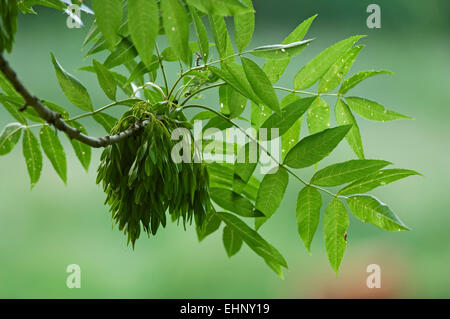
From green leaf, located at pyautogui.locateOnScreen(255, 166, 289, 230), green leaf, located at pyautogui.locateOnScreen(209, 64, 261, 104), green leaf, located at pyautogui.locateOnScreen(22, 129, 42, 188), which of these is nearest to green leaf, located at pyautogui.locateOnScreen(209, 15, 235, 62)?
green leaf, located at pyautogui.locateOnScreen(209, 64, 261, 104)

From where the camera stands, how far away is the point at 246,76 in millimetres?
362

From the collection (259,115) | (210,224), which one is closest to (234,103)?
(259,115)

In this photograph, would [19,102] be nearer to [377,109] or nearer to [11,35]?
[11,35]

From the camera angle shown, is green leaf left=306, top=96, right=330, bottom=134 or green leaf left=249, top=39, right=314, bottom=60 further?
green leaf left=306, top=96, right=330, bottom=134

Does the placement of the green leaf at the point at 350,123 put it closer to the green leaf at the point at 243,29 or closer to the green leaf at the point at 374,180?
the green leaf at the point at 374,180

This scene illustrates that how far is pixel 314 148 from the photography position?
417 mm

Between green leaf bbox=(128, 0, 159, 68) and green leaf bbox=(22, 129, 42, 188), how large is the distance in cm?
23

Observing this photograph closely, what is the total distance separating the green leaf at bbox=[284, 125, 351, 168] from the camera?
15.9 inches

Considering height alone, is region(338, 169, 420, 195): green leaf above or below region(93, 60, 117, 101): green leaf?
below

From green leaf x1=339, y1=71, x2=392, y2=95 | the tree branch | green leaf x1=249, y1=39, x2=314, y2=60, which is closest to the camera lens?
the tree branch

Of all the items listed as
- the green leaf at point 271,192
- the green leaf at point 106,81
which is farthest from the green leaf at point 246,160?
the green leaf at point 106,81

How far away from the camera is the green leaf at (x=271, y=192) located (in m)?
0.42

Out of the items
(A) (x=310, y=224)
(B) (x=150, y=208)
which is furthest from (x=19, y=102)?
(A) (x=310, y=224)

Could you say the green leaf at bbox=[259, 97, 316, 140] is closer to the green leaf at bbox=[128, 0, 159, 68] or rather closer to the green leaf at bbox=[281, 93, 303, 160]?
the green leaf at bbox=[281, 93, 303, 160]
